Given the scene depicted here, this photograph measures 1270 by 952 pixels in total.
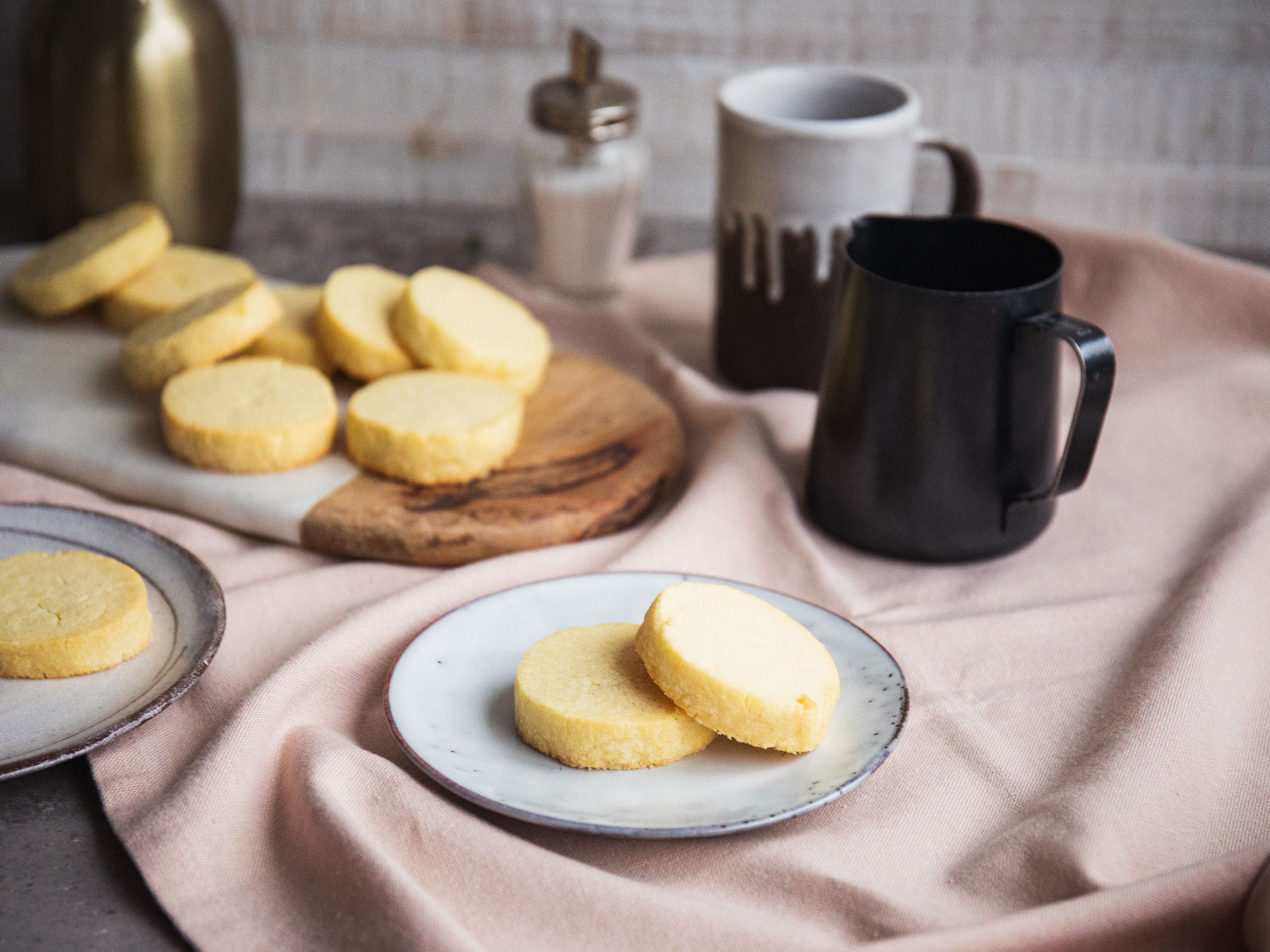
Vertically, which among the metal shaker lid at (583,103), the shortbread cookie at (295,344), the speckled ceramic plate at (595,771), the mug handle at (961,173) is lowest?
the speckled ceramic plate at (595,771)

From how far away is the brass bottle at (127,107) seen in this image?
1.02 meters

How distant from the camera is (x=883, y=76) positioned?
929 millimetres

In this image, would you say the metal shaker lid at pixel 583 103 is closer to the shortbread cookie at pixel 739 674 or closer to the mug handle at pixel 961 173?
the mug handle at pixel 961 173

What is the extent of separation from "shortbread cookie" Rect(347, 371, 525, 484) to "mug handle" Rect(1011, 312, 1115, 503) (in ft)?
1.04

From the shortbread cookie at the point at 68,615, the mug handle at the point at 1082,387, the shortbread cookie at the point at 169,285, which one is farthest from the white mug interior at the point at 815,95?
the shortbread cookie at the point at 68,615

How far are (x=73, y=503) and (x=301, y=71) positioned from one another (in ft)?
2.19

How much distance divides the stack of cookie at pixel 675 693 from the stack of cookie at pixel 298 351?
0.25 metres

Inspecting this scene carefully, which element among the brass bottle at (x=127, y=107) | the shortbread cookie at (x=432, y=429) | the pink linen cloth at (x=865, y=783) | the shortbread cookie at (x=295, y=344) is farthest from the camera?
the brass bottle at (x=127, y=107)

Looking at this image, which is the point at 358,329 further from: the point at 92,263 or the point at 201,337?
the point at 92,263

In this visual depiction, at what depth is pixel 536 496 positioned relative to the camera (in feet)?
2.59

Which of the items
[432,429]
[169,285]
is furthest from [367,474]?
[169,285]

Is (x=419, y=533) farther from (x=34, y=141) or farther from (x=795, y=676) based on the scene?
(x=34, y=141)

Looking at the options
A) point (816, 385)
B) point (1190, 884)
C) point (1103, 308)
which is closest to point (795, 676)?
point (1190, 884)

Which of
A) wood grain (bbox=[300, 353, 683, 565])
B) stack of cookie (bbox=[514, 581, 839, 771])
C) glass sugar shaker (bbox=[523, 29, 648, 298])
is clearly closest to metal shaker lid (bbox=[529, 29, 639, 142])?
glass sugar shaker (bbox=[523, 29, 648, 298])
